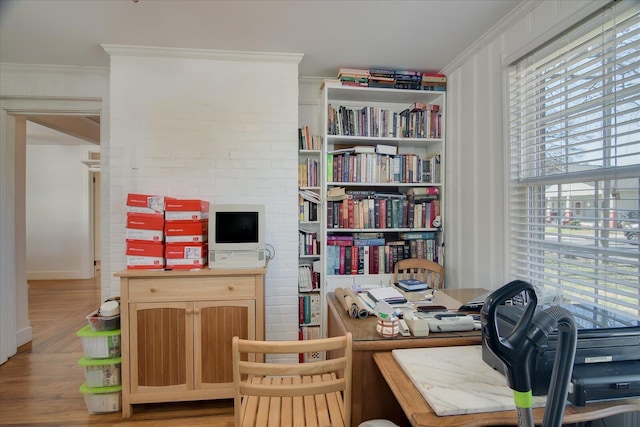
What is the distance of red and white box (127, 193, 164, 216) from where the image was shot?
77.7 inches

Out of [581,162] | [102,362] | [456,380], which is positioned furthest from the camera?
[102,362]

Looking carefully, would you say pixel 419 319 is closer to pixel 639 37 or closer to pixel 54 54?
pixel 639 37

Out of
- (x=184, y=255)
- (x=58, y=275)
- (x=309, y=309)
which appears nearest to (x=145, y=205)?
(x=184, y=255)

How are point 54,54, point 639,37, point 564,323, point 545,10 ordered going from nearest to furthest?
point 564,323
point 639,37
point 545,10
point 54,54

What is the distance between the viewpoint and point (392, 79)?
104 inches

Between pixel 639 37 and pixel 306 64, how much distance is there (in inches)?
79.7

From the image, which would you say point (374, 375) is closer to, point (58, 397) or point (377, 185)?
point (377, 185)

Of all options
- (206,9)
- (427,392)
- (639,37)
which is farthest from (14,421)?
(639,37)

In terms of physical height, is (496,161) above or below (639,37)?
below

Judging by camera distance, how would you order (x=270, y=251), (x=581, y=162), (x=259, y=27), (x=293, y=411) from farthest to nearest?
1. (x=270, y=251)
2. (x=259, y=27)
3. (x=581, y=162)
4. (x=293, y=411)

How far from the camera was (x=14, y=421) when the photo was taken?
1.91 meters

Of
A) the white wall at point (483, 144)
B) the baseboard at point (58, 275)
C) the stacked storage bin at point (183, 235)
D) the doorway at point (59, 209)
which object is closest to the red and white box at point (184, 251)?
the stacked storage bin at point (183, 235)

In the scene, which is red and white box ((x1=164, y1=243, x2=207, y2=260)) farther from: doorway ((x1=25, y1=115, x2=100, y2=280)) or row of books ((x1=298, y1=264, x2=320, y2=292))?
doorway ((x1=25, y1=115, x2=100, y2=280))

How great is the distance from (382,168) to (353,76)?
0.82 metres
